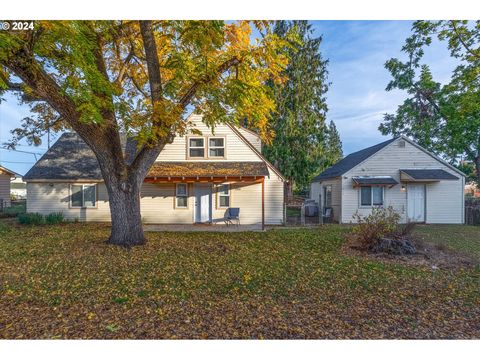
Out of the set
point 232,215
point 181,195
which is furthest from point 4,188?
point 232,215

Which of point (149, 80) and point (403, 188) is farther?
point (403, 188)

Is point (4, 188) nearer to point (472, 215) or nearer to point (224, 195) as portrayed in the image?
point (224, 195)

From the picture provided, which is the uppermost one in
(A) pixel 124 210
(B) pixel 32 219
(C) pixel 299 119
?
(C) pixel 299 119

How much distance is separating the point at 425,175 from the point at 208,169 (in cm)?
1215

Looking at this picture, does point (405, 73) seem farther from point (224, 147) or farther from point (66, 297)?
point (66, 297)

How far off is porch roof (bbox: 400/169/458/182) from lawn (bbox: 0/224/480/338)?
887 cm

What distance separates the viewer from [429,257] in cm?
718

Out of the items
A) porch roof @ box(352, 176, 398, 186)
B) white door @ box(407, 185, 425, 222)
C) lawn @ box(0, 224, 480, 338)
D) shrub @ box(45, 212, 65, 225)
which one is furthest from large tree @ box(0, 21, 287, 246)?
white door @ box(407, 185, 425, 222)

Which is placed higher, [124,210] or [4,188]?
[4,188]

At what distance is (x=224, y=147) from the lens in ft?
46.2

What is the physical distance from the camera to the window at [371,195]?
48.7ft

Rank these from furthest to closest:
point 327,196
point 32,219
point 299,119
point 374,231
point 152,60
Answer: point 299,119 < point 327,196 < point 32,219 < point 374,231 < point 152,60
